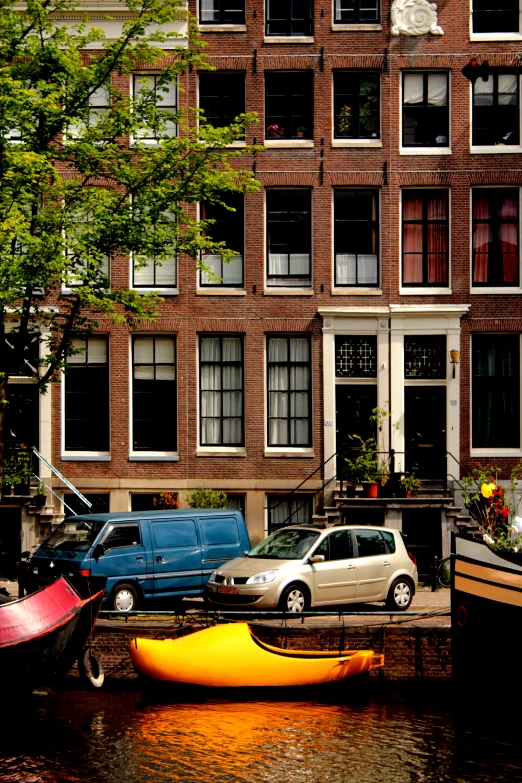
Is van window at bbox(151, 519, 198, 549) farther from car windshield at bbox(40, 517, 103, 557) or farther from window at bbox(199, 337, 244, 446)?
window at bbox(199, 337, 244, 446)

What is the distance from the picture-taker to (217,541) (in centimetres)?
2297

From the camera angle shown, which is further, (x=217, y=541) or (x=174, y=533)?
(x=217, y=541)

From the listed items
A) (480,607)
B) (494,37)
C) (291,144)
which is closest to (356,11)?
(494,37)

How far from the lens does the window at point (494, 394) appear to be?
97.7 ft

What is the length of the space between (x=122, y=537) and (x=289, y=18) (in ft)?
50.1

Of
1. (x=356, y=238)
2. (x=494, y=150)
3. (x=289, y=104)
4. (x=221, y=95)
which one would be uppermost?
(x=221, y=95)

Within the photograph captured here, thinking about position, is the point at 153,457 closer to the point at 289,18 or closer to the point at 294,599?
the point at 294,599

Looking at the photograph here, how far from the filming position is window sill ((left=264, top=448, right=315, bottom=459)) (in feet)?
97.5

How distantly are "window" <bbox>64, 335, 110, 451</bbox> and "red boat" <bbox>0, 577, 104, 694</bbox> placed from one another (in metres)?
11.6

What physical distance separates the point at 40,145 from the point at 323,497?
11.4 m

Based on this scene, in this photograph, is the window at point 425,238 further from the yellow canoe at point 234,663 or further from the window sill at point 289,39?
the yellow canoe at point 234,663

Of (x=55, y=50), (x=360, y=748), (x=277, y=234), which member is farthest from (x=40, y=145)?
(x=360, y=748)

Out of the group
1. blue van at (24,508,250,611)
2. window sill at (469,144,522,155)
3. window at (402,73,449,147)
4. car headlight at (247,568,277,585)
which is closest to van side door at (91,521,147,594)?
blue van at (24,508,250,611)

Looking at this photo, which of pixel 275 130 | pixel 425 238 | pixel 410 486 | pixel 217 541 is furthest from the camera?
pixel 275 130
